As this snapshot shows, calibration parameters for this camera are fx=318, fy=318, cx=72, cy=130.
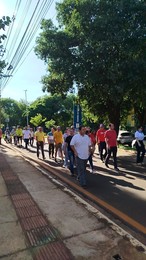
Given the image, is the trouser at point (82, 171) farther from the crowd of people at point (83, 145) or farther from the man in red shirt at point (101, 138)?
the man in red shirt at point (101, 138)

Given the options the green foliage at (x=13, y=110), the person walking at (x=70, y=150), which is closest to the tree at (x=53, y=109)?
the green foliage at (x=13, y=110)

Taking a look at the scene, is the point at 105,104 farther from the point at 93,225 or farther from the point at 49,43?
the point at 93,225

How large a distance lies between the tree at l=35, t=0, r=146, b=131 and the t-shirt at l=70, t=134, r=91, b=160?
7.19m

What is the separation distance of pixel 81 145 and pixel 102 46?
8.08 m

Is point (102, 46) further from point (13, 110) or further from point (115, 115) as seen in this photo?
point (13, 110)

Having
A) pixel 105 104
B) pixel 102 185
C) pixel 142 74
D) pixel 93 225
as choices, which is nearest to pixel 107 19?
pixel 142 74

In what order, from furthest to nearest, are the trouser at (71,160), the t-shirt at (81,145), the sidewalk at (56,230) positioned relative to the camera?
1. the trouser at (71,160)
2. the t-shirt at (81,145)
3. the sidewalk at (56,230)

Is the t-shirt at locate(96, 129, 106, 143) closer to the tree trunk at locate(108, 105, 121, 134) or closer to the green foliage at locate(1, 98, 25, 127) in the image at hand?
the tree trunk at locate(108, 105, 121, 134)

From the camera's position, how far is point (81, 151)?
8789 mm

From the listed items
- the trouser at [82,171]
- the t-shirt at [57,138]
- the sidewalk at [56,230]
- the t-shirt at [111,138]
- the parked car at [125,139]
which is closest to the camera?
the sidewalk at [56,230]

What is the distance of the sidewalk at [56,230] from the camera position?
14.1 feet

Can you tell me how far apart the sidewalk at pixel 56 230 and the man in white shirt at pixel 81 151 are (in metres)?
0.89

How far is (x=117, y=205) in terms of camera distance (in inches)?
263

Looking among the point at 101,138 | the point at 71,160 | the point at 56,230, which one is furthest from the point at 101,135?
the point at 56,230
